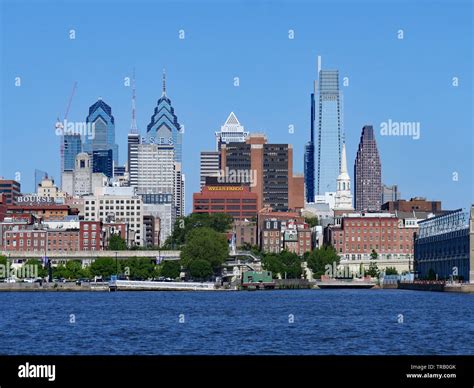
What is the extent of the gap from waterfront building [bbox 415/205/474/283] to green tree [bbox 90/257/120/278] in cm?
3648

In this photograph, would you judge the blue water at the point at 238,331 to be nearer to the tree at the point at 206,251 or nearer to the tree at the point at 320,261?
the tree at the point at 206,251

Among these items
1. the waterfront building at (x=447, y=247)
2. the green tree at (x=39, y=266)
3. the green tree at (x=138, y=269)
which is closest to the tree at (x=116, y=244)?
the green tree at (x=39, y=266)

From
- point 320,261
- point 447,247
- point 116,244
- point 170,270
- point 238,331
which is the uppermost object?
point 116,244

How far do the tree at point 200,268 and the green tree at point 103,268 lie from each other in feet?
32.3

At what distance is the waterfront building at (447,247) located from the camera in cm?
13038

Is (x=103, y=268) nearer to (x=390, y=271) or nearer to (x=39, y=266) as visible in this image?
(x=39, y=266)

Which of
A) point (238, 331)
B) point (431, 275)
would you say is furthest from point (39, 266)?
point (238, 331)

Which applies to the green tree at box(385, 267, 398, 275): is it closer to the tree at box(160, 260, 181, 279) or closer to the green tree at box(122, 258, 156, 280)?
the tree at box(160, 260, 181, 279)

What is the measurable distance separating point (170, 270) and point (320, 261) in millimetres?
25709

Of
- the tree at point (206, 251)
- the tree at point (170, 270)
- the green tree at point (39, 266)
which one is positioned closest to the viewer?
the tree at point (206, 251)

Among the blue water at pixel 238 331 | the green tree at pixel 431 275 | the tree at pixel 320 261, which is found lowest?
the blue water at pixel 238 331

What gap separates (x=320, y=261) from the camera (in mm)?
177625
